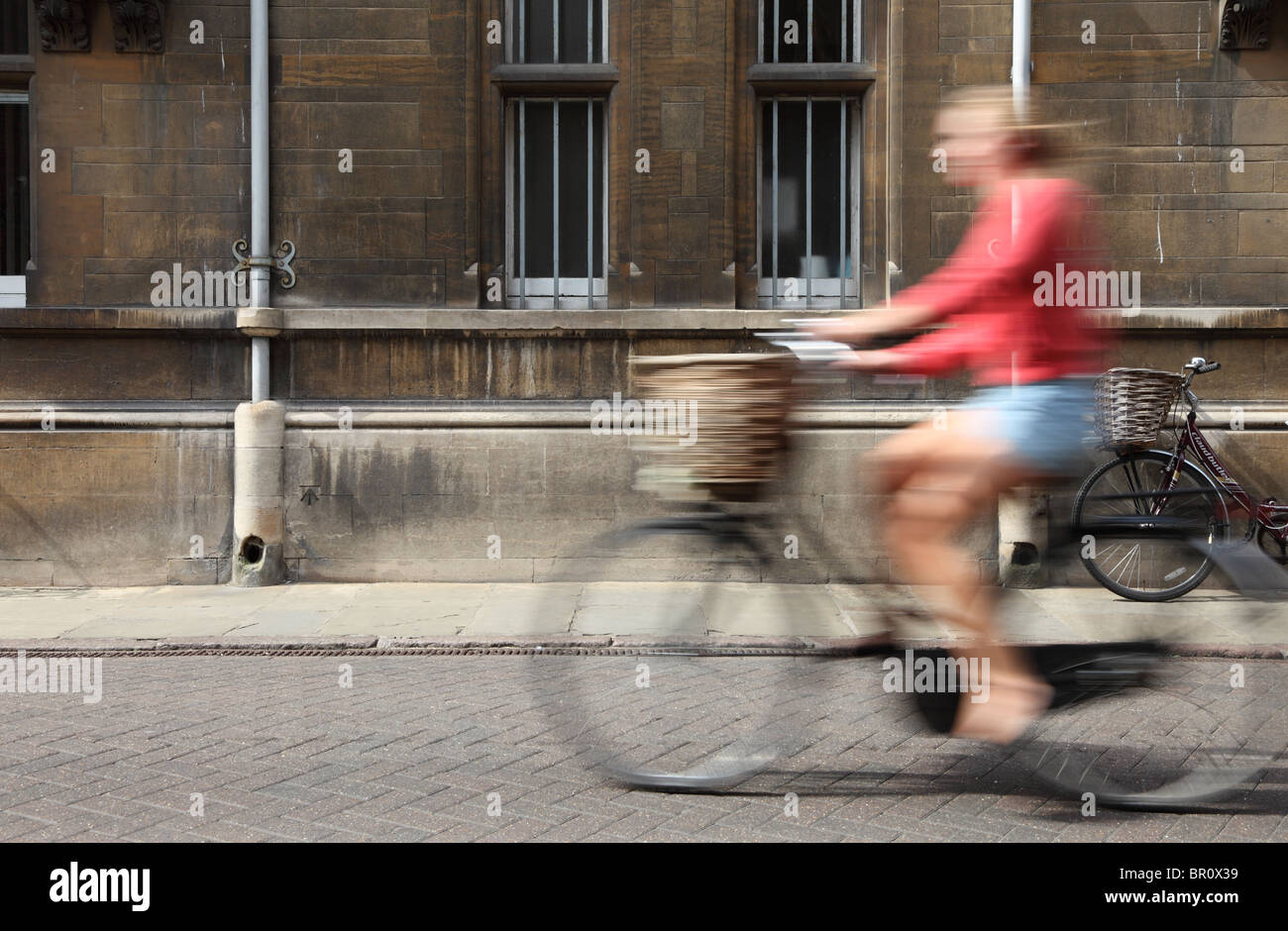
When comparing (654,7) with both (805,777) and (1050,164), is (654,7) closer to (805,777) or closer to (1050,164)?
(1050,164)

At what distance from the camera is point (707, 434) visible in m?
3.78

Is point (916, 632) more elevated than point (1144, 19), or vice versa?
point (1144, 19)

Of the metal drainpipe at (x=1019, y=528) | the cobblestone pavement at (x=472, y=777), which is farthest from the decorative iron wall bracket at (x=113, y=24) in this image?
the metal drainpipe at (x=1019, y=528)

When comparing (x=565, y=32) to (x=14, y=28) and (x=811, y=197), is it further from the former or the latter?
(x=14, y=28)

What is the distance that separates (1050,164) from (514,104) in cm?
616

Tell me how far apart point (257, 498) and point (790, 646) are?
18.5 feet

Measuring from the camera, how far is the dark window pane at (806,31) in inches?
363

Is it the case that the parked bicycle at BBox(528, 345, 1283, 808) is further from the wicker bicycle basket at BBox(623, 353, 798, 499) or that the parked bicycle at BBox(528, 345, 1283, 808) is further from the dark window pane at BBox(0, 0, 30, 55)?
the dark window pane at BBox(0, 0, 30, 55)

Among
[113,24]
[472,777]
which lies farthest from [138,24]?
[472,777]

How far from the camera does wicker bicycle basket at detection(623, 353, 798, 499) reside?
3729mm

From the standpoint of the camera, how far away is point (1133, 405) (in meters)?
7.75

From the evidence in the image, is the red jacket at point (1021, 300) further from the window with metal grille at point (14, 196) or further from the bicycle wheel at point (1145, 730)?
the window with metal grille at point (14, 196)
